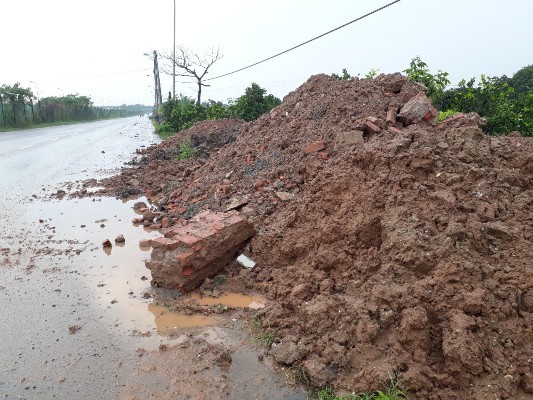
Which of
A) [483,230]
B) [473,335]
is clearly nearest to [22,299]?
[473,335]

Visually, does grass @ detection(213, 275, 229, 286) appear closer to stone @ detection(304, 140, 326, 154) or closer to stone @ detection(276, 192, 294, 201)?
stone @ detection(276, 192, 294, 201)

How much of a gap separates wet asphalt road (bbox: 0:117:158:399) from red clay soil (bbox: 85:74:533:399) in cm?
136

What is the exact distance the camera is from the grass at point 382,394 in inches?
110

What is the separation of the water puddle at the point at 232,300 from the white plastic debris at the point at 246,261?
46 centimetres

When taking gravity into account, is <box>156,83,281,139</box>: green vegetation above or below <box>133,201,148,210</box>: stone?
above

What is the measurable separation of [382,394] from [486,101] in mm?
8585

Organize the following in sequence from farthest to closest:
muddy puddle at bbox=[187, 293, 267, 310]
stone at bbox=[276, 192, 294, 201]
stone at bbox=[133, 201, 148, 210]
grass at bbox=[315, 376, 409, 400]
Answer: stone at bbox=[133, 201, 148, 210], stone at bbox=[276, 192, 294, 201], muddy puddle at bbox=[187, 293, 267, 310], grass at bbox=[315, 376, 409, 400]

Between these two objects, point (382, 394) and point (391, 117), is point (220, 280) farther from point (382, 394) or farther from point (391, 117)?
point (391, 117)

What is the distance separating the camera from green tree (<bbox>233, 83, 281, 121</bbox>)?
19641 mm

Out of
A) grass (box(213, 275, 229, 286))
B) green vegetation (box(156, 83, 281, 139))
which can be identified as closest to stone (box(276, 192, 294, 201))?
grass (box(213, 275, 229, 286))

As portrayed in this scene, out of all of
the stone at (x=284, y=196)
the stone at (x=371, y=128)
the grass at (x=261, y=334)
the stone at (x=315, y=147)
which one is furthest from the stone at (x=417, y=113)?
the grass at (x=261, y=334)

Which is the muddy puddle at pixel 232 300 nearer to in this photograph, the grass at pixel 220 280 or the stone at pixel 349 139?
the grass at pixel 220 280

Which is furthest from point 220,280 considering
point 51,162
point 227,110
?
point 227,110

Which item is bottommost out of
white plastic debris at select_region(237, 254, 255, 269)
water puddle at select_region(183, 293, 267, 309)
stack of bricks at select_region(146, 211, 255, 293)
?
water puddle at select_region(183, 293, 267, 309)
